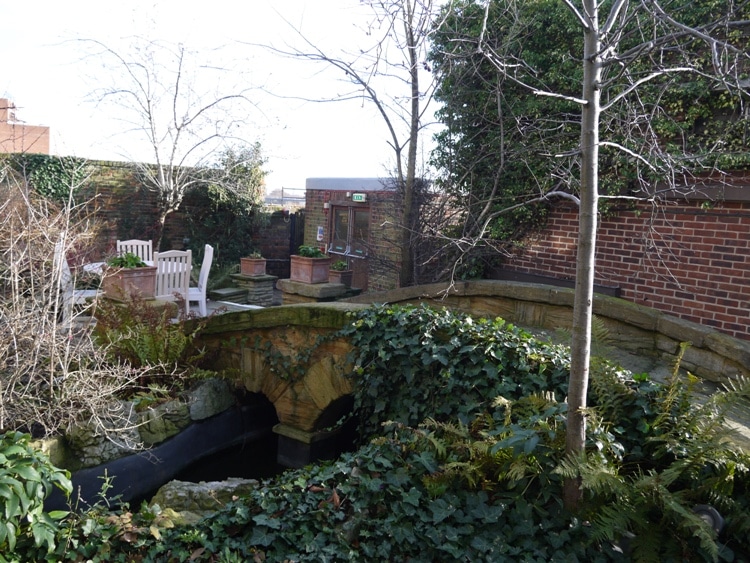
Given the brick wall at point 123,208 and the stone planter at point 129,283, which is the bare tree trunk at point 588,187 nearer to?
the stone planter at point 129,283

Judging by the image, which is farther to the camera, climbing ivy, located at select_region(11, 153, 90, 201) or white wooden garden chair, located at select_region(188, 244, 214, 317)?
climbing ivy, located at select_region(11, 153, 90, 201)

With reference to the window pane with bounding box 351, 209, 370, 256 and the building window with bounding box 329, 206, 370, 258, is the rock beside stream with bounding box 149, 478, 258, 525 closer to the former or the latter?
the building window with bounding box 329, 206, 370, 258

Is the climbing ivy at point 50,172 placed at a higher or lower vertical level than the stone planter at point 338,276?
higher

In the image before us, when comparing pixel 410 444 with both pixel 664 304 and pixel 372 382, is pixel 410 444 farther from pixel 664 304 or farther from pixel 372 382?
pixel 664 304

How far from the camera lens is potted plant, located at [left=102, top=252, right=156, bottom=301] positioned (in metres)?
7.05

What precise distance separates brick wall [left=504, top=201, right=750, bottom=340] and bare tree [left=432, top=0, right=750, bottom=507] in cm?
37

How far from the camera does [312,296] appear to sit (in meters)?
10.1

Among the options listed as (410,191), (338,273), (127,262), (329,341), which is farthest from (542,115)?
(127,262)

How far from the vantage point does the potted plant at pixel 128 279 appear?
705cm

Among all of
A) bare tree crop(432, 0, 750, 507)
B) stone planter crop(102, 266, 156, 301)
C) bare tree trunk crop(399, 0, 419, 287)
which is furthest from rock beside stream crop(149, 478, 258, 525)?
bare tree trunk crop(399, 0, 419, 287)

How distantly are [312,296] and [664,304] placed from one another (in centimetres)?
545

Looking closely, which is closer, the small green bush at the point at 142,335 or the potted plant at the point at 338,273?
the small green bush at the point at 142,335

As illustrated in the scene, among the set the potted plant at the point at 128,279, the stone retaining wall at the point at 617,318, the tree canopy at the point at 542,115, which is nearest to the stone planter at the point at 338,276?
the tree canopy at the point at 542,115

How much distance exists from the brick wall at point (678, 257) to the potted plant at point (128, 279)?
5.05 metres
